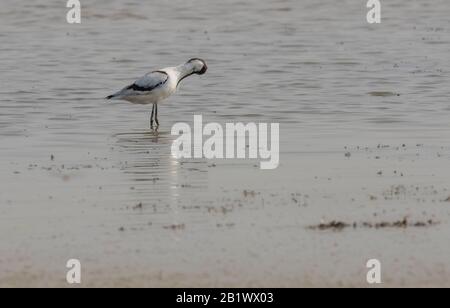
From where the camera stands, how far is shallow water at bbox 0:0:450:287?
422 inches

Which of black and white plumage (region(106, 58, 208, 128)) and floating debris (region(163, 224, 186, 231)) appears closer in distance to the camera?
floating debris (region(163, 224, 186, 231))

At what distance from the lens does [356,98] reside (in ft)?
77.9

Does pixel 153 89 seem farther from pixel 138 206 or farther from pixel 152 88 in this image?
pixel 138 206

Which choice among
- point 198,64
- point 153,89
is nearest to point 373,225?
point 153,89

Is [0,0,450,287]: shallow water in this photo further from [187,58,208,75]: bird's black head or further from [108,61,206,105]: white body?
[187,58,208,75]: bird's black head

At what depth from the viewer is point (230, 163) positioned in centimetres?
1606

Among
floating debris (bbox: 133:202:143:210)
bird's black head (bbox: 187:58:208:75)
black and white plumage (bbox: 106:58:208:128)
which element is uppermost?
bird's black head (bbox: 187:58:208:75)

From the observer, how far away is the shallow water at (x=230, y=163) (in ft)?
35.1

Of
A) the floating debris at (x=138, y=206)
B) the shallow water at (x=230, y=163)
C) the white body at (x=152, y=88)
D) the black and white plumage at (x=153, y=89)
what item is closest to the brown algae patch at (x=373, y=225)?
the shallow water at (x=230, y=163)

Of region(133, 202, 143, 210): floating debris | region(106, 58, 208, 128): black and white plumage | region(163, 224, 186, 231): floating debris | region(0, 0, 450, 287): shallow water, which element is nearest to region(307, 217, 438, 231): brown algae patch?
region(0, 0, 450, 287): shallow water

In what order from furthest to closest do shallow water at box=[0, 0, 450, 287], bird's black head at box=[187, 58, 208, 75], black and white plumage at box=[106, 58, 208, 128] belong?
bird's black head at box=[187, 58, 208, 75], black and white plumage at box=[106, 58, 208, 128], shallow water at box=[0, 0, 450, 287]

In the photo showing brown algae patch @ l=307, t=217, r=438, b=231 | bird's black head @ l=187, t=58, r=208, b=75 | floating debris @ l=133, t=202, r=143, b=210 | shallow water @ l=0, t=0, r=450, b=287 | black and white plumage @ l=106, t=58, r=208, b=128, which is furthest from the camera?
bird's black head @ l=187, t=58, r=208, b=75

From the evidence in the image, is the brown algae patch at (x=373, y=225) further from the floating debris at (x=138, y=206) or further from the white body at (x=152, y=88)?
the white body at (x=152, y=88)

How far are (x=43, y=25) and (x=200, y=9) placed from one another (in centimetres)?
561
